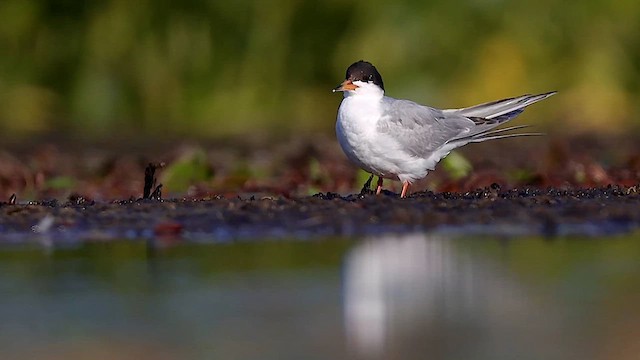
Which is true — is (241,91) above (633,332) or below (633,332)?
above

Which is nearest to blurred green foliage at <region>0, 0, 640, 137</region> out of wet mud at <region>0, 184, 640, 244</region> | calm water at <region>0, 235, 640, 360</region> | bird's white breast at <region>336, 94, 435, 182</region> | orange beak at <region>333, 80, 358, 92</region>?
orange beak at <region>333, 80, 358, 92</region>

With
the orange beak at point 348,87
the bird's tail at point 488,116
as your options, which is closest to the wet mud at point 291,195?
the bird's tail at point 488,116

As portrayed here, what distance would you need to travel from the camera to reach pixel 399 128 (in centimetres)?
878

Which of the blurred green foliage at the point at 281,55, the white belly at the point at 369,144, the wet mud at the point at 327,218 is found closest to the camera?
the wet mud at the point at 327,218

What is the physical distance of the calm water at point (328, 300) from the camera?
4414 millimetres

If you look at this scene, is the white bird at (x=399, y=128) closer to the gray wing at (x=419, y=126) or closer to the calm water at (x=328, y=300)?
the gray wing at (x=419, y=126)

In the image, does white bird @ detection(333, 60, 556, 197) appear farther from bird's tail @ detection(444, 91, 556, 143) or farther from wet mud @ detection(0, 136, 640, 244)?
wet mud @ detection(0, 136, 640, 244)

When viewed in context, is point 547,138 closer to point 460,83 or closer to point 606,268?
point 460,83

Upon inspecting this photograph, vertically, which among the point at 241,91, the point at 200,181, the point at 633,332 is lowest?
the point at 633,332

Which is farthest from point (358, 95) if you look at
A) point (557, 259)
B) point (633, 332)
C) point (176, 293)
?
point (633, 332)

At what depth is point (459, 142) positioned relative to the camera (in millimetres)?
9203

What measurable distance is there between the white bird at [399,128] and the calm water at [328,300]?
1.85 m

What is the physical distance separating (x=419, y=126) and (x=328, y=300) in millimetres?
3730

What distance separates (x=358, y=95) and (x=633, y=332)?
14.8 feet
